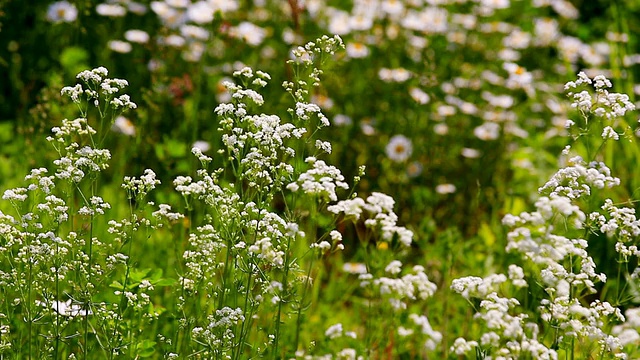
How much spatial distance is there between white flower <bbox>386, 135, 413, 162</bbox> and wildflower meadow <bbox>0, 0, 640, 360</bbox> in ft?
0.04

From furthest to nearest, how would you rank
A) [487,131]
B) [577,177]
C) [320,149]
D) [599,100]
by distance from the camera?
[487,131]
[320,149]
[599,100]
[577,177]

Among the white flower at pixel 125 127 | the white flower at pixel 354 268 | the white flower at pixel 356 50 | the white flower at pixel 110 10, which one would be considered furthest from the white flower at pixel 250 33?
the white flower at pixel 354 268

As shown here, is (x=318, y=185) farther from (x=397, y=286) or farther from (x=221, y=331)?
(x=221, y=331)

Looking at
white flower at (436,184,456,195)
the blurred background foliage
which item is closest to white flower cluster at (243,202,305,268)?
the blurred background foliage

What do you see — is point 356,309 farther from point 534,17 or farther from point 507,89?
point 534,17

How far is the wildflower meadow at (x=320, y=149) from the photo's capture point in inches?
91.5

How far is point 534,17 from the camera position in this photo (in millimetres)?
6488

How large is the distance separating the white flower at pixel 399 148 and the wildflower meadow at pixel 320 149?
13 millimetres

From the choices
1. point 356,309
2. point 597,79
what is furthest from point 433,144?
point 597,79

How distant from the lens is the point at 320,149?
3494 mm

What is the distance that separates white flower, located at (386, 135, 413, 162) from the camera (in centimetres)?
475

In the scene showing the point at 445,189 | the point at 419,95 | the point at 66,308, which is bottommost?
the point at 445,189

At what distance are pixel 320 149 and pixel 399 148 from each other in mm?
1337

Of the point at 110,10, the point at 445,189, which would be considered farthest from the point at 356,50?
the point at 110,10
